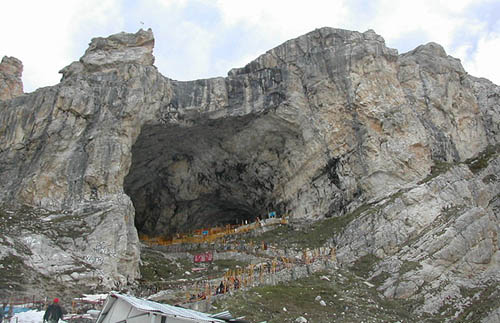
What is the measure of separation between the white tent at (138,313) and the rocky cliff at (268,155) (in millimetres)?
13843

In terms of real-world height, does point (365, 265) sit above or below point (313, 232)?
below

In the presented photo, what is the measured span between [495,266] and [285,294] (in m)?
12.7

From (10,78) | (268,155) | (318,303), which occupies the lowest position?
(318,303)

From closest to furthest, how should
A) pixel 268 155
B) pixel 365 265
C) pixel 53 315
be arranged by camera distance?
pixel 53 315
pixel 365 265
pixel 268 155

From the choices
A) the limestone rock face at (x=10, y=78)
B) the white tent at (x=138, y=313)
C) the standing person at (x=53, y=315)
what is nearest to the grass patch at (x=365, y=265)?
the white tent at (x=138, y=313)

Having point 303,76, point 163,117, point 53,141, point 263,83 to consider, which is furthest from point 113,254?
point 303,76

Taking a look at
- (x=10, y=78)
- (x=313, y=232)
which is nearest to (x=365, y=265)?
(x=313, y=232)

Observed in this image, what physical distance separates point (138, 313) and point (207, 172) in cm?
3247

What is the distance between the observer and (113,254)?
27719 millimetres

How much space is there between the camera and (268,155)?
41.0m

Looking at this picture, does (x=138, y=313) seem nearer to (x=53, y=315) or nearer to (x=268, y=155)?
(x=53, y=315)

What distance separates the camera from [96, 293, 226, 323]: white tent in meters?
11.0

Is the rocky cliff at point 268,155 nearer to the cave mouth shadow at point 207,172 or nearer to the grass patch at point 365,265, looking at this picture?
the cave mouth shadow at point 207,172

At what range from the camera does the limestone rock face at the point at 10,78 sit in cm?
5553
